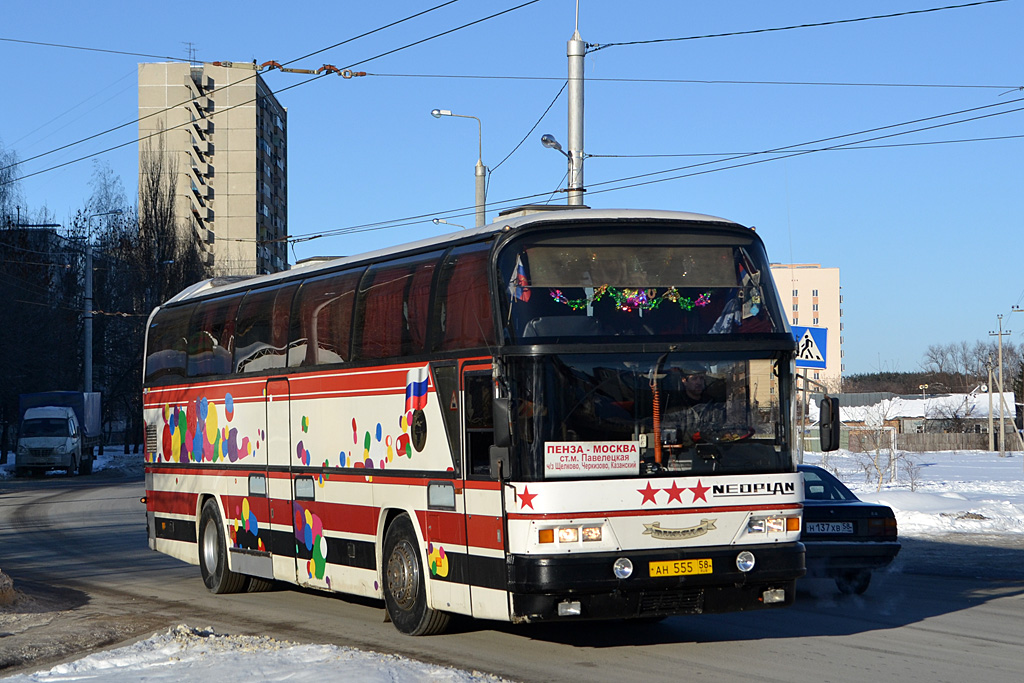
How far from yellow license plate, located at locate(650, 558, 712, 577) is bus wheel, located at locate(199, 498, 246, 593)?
6908 millimetres

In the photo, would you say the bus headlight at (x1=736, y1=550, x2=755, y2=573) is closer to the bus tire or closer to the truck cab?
the bus tire

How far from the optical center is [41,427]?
46969 mm

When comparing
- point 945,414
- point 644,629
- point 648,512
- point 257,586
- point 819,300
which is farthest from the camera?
point 819,300

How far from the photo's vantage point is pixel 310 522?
1265 centimetres

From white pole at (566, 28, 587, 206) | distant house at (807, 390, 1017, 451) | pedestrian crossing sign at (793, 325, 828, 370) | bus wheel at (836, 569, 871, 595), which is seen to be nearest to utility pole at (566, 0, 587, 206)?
white pole at (566, 28, 587, 206)

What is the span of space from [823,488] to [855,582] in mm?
1087

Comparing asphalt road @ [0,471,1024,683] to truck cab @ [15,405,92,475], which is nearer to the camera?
asphalt road @ [0,471,1024,683]

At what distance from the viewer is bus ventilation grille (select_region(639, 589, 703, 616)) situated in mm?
9195

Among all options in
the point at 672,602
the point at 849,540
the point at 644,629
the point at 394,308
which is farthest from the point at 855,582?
the point at 394,308

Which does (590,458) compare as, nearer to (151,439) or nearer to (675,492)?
(675,492)

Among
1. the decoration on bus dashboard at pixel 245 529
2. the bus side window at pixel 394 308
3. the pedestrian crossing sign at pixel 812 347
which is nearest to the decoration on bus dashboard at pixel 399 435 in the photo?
the bus side window at pixel 394 308

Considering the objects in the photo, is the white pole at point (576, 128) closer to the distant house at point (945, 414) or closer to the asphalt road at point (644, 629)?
the asphalt road at point (644, 629)

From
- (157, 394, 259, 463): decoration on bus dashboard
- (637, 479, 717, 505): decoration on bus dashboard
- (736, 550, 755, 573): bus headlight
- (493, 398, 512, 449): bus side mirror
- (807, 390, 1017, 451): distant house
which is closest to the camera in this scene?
(493, 398, 512, 449): bus side mirror

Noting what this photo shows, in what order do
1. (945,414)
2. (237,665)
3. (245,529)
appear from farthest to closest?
(945,414) → (245,529) → (237,665)
